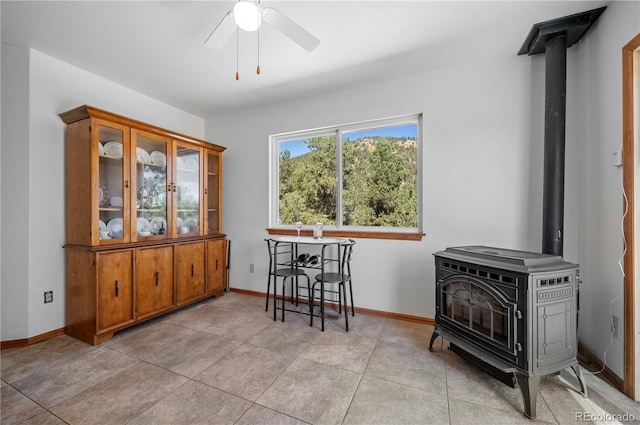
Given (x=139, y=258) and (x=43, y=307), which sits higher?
(x=139, y=258)

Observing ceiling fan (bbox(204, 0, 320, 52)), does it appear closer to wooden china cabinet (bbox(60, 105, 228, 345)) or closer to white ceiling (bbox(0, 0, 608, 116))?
white ceiling (bbox(0, 0, 608, 116))

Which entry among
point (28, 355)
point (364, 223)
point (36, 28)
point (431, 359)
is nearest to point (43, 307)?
point (28, 355)

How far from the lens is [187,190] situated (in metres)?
3.23

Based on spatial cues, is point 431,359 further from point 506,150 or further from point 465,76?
point 465,76

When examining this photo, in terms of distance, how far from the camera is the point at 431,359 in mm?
2045

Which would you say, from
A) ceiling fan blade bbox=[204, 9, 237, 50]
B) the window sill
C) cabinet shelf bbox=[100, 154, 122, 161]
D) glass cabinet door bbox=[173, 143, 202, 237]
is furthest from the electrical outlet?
cabinet shelf bbox=[100, 154, 122, 161]

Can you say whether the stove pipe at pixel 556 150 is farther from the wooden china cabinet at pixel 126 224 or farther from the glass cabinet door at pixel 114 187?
the glass cabinet door at pixel 114 187

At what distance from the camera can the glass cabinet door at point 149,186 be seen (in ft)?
8.70

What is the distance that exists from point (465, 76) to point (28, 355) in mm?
4470

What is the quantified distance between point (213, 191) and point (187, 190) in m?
0.39

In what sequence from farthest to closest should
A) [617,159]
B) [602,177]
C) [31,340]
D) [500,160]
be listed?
[500,160], [31,340], [602,177], [617,159]

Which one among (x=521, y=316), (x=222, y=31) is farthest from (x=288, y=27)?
(x=521, y=316)

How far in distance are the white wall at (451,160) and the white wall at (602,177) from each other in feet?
1.17

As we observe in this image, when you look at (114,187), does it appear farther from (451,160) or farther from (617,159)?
(617,159)
